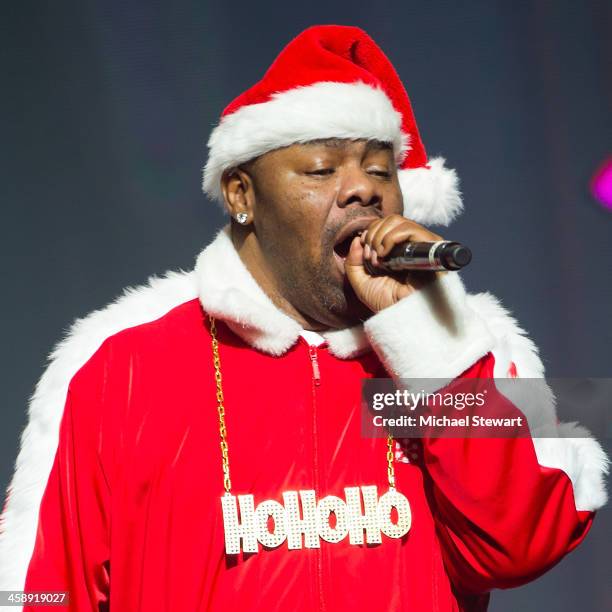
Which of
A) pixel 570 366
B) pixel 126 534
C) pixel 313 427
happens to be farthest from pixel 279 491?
pixel 570 366

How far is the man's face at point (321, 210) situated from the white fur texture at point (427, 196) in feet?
0.35

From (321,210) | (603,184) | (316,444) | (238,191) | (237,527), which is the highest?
(603,184)

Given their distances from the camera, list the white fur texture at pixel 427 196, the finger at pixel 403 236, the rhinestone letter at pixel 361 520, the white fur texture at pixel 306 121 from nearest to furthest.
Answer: the finger at pixel 403 236 → the rhinestone letter at pixel 361 520 → the white fur texture at pixel 306 121 → the white fur texture at pixel 427 196

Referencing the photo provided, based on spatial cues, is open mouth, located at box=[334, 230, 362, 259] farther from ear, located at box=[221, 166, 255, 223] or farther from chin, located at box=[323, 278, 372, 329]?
ear, located at box=[221, 166, 255, 223]

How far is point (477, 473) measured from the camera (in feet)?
5.16

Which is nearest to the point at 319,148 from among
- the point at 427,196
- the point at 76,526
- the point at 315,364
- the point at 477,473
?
the point at 427,196

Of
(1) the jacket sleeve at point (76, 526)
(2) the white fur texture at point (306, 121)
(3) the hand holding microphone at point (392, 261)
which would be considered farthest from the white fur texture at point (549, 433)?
(1) the jacket sleeve at point (76, 526)

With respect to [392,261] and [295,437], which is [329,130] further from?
[295,437]

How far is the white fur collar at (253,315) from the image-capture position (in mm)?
1720

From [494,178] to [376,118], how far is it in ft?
3.01

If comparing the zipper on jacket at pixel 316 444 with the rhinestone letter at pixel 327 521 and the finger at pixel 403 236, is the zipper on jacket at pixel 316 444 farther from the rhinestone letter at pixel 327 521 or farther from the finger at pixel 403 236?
the finger at pixel 403 236

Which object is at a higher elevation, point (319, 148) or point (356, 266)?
point (319, 148)

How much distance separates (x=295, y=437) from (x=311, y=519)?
132mm

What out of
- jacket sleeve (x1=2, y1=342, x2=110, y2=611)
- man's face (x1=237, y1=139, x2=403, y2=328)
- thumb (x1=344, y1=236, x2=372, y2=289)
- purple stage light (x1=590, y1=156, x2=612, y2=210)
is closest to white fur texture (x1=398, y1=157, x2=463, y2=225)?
man's face (x1=237, y1=139, x2=403, y2=328)
